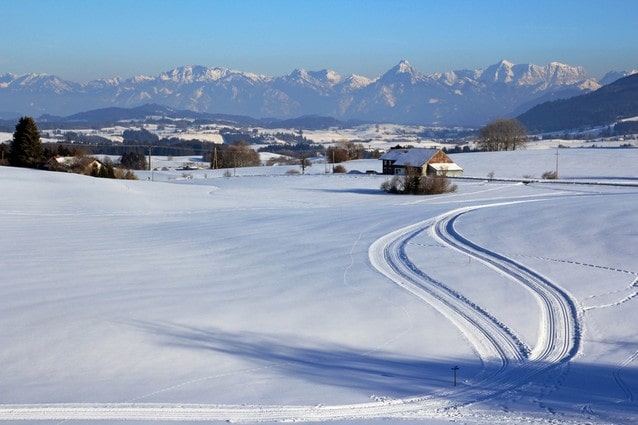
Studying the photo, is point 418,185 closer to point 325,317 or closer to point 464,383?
point 325,317

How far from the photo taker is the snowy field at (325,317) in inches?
463

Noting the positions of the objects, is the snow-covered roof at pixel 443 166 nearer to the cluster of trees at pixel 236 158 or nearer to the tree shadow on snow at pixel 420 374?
the cluster of trees at pixel 236 158

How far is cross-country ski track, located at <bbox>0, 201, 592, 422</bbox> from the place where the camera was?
36.3 ft

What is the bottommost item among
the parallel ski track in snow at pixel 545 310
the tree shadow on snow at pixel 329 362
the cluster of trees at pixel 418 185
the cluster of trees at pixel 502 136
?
the tree shadow on snow at pixel 329 362

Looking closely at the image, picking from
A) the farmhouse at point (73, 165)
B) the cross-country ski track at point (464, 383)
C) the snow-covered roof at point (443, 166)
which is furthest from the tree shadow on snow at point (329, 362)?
the farmhouse at point (73, 165)

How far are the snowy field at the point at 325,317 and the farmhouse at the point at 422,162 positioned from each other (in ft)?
115

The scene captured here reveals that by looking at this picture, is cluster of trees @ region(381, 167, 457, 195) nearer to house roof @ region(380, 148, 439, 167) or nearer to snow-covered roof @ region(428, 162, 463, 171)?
snow-covered roof @ region(428, 162, 463, 171)

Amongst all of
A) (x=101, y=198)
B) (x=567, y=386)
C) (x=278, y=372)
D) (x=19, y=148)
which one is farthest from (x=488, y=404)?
(x=19, y=148)

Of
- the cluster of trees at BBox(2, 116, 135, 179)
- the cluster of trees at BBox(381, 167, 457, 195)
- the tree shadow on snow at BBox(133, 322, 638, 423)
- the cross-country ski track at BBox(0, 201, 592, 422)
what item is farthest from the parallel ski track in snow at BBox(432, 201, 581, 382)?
the cluster of trees at BBox(2, 116, 135, 179)

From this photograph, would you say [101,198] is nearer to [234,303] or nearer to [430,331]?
[234,303]

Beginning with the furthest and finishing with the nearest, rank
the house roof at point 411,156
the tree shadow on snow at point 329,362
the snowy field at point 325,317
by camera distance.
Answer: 1. the house roof at point 411,156
2. the tree shadow on snow at point 329,362
3. the snowy field at point 325,317

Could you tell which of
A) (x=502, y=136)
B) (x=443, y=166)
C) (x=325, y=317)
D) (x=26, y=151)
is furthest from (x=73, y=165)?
Result: (x=502, y=136)

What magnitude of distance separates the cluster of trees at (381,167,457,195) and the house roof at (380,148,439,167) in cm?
1680

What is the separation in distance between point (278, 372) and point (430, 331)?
13.9 feet
